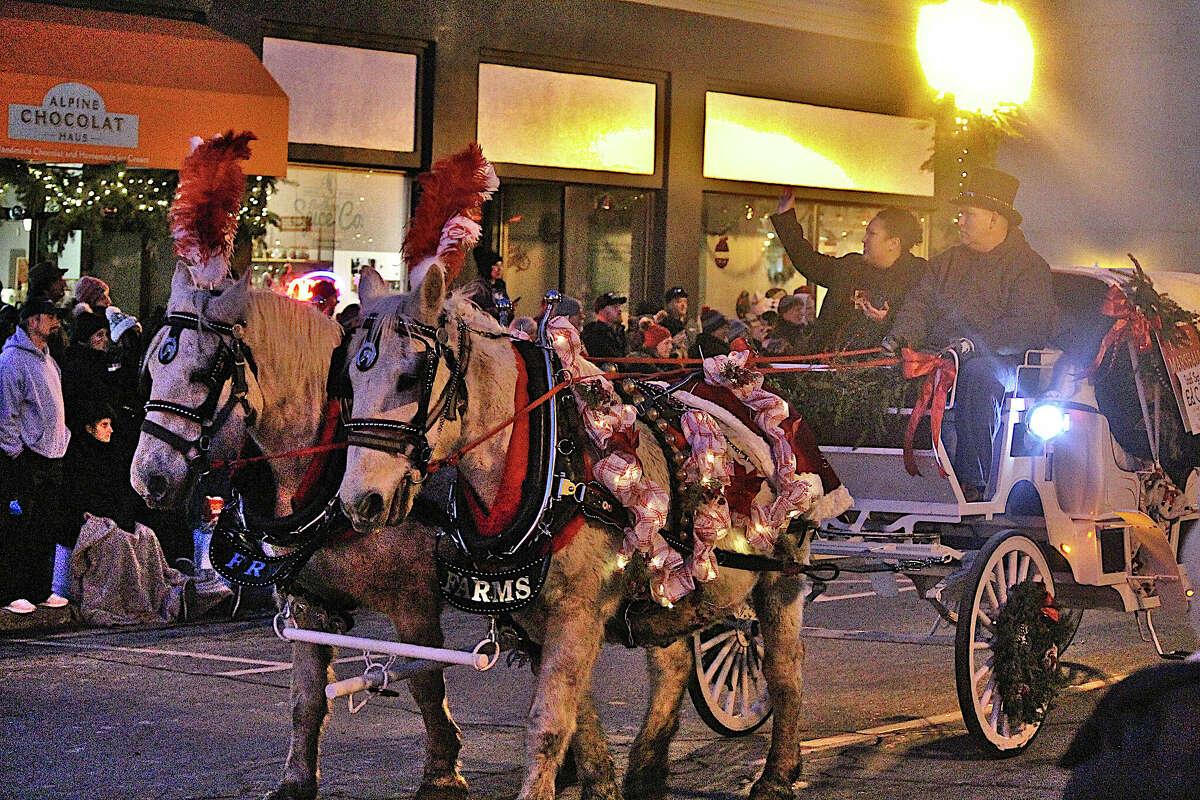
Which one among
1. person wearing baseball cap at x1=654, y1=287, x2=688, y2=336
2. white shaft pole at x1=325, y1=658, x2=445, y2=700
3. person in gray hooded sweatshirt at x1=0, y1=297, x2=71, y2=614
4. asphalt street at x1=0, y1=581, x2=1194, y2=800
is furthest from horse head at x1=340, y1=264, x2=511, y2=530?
person wearing baseball cap at x1=654, y1=287, x2=688, y2=336

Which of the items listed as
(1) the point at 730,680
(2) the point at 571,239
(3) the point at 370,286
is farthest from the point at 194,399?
(2) the point at 571,239

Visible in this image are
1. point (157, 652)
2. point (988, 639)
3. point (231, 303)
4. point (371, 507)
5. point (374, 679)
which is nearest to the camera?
point (371, 507)

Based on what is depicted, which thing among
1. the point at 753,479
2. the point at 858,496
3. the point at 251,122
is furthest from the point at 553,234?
the point at 753,479

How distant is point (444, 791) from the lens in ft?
20.1

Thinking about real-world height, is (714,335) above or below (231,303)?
above

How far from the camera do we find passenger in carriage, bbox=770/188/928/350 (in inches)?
342

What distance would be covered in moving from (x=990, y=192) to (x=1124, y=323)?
102 centimetres

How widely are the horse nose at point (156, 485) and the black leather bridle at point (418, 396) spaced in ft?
2.89

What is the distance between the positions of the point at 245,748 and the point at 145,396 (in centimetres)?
184

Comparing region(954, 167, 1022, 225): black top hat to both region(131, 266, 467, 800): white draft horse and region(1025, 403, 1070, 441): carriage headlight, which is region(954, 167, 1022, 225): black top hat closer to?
region(1025, 403, 1070, 441): carriage headlight

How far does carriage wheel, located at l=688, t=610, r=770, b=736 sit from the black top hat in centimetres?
265

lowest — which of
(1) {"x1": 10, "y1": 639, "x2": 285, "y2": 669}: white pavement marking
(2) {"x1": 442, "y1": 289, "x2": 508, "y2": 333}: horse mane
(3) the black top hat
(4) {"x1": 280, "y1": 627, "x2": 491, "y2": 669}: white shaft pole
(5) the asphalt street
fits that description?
(1) {"x1": 10, "y1": 639, "x2": 285, "y2": 669}: white pavement marking

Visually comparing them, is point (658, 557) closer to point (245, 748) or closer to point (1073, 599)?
point (245, 748)

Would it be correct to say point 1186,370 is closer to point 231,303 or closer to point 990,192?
point 990,192
